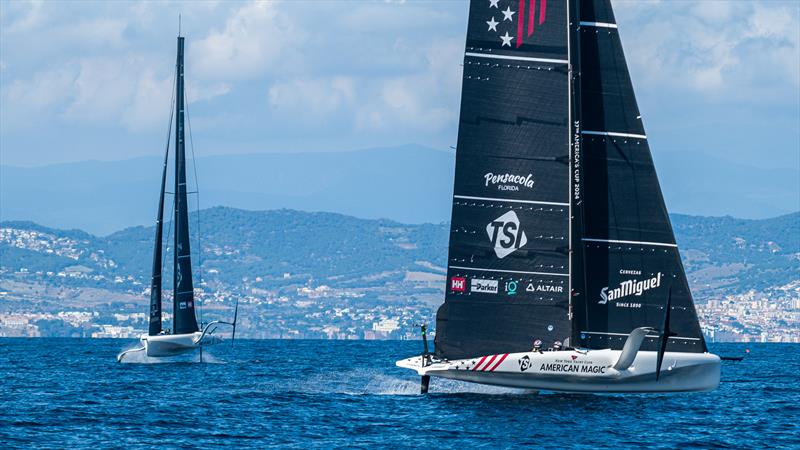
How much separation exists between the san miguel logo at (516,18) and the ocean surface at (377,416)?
11410 mm

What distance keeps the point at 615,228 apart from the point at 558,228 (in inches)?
76.7

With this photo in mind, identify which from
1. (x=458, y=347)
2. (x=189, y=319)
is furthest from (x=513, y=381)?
(x=189, y=319)

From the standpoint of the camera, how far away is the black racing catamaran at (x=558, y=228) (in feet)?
158

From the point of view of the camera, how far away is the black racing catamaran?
1891 inches

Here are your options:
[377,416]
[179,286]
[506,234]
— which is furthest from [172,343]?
[506,234]

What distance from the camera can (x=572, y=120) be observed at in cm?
4847

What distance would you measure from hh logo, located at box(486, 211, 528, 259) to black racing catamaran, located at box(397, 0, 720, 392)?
0.15 ft

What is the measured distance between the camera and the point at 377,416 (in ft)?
160

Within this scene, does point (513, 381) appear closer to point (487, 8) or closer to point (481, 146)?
point (481, 146)

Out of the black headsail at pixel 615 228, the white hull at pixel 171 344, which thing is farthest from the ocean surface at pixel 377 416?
the white hull at pixel 171 344

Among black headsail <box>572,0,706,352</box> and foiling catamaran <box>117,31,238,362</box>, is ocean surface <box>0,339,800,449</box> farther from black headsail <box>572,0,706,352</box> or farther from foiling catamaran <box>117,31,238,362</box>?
foiling catamaran <box>117,31,238,362</box>

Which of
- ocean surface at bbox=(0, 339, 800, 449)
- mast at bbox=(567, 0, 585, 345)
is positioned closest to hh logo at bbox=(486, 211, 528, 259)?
mast at bbox=(567, 0, 585, 345)

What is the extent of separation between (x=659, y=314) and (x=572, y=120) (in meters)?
6.75

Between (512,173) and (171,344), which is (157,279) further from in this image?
(512,173)
